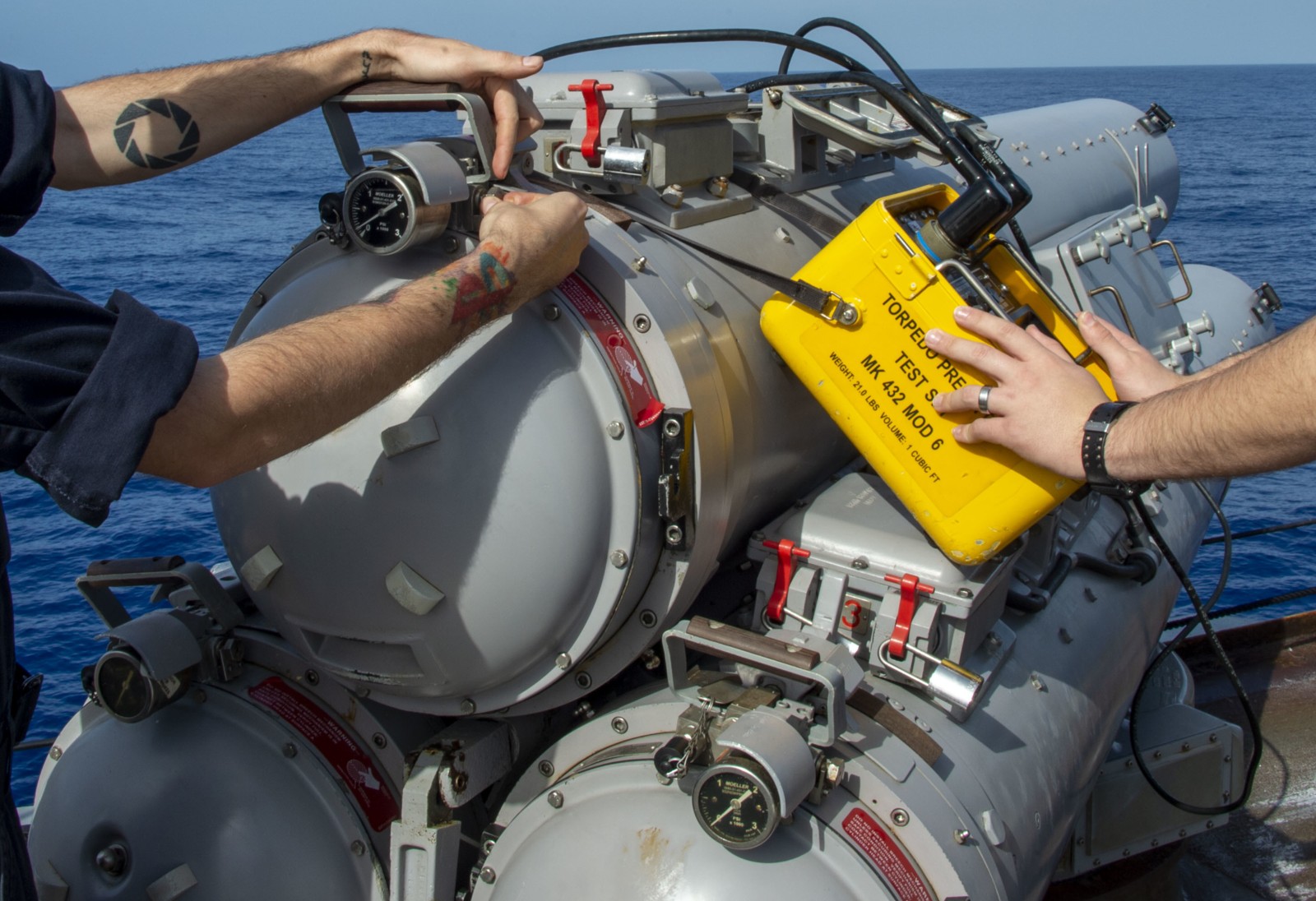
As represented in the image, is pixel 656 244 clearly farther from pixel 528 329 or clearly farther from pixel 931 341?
pixel 931 341

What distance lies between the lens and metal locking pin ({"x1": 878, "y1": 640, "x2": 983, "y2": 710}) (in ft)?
7.45

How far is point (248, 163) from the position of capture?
101 ft

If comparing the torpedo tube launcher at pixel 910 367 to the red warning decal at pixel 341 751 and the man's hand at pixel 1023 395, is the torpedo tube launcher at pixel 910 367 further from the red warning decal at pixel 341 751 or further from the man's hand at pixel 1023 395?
the red warning decal at pixel 341 751

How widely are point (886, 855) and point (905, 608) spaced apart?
0.52m

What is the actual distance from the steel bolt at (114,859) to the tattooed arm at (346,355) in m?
1.16

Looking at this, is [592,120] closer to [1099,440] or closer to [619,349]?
[619,349]

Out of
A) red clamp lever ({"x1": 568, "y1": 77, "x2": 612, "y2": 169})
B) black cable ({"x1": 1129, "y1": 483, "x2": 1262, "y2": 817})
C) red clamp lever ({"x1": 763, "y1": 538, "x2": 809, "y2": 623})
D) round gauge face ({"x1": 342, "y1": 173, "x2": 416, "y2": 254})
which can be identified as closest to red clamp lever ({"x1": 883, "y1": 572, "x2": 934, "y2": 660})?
red clamp lever ({"x1": 763, "y1": 538, "x2": 809, "y2": 623})

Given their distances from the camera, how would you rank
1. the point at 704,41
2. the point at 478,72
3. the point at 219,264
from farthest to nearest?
the point at 219,264, the point at 704,41, the point at 478,72

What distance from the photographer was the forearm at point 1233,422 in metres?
1.68

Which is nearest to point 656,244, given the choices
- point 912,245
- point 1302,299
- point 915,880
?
point 912,245

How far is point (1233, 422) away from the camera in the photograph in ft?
5.78

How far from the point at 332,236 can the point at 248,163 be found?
3087 cm

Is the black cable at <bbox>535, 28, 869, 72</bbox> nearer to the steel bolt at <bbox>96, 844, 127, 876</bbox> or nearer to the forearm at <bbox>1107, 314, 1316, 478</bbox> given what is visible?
the forearm at <bbox>1107, 314, 1316, 478</bbox>

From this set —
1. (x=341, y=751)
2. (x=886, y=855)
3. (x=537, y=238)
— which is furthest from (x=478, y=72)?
(x=886, y=855)
